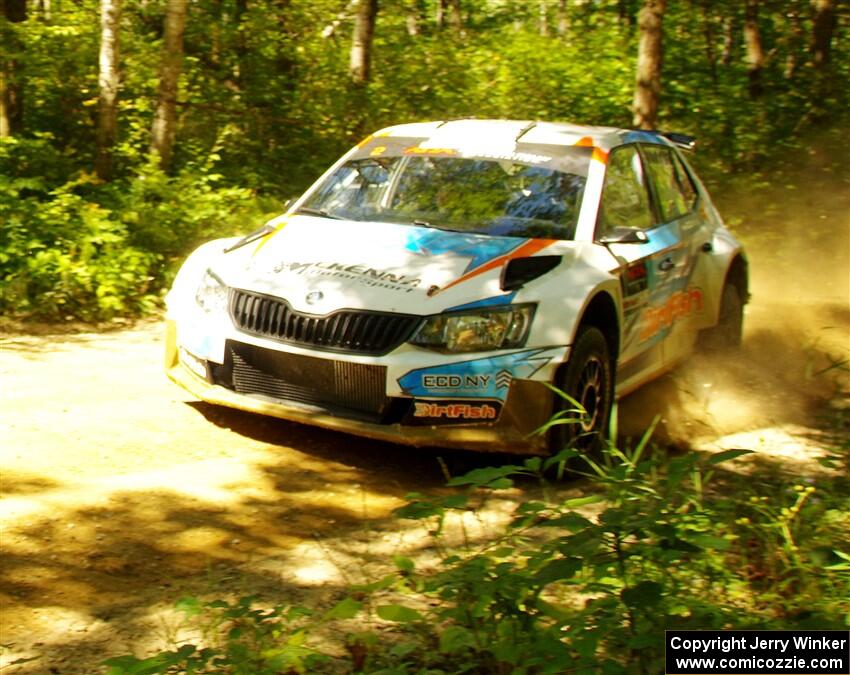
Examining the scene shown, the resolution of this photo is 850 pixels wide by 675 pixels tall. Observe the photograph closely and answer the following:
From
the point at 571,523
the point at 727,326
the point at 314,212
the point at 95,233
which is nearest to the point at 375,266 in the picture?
the point at 314,212

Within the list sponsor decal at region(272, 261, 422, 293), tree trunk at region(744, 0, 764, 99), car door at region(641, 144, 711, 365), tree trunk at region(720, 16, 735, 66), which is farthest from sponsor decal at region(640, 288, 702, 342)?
tree trunk at region(720, 16, 735, 66)

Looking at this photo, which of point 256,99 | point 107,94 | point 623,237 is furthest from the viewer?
point 256,99

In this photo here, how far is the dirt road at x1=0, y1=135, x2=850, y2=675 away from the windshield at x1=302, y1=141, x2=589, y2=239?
4.23 feet

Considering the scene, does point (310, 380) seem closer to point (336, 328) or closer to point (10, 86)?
point (336, 328)

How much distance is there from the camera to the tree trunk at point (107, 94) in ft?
37.5

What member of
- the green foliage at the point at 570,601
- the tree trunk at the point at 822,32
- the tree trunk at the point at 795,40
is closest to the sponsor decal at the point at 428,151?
the green foliage at the point at 570,601

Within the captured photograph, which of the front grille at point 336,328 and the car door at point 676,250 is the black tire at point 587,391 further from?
the car door at point 676,250

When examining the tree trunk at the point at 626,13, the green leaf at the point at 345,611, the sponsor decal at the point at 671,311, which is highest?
the tree trunk at the point at 626,13

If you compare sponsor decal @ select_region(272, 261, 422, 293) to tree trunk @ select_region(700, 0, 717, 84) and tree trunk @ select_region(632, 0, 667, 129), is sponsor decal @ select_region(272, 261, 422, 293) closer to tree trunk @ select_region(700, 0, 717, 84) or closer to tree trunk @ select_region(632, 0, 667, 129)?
tree trunk @ select_region(632, 0, 667, 129)

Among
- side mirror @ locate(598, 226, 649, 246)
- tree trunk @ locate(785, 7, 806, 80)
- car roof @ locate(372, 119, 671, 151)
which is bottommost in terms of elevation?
side mirror @ locate(598, 226, 649, 246)

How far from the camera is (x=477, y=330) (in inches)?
219

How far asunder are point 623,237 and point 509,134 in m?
1.17

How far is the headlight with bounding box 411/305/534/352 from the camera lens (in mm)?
5523

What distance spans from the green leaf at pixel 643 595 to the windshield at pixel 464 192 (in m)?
3.14
